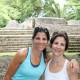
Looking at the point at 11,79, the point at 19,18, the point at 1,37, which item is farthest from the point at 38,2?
the point at 11,79

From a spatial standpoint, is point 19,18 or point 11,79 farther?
point 19,18

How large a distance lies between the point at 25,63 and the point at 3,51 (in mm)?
9378

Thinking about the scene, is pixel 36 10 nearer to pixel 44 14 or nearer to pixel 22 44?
pixel 44 14

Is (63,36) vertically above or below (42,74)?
above

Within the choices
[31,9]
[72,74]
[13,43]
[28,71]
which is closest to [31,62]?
[28,71]

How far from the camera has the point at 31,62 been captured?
3.09 m

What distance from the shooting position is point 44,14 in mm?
35906

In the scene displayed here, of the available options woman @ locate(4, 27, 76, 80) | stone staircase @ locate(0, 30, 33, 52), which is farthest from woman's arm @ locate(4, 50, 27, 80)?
stone staircase @ locate(0, 30, 33, 52)

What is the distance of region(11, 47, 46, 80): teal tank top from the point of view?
3057 millimetres

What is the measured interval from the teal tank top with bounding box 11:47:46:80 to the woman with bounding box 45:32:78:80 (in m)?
0.08

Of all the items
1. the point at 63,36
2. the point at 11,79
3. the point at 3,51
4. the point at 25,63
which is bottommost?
the point at 3,51

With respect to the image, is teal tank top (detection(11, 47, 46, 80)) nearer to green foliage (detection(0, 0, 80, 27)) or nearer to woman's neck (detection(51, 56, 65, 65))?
woman's neck (detection(51, 56, 65, 65))

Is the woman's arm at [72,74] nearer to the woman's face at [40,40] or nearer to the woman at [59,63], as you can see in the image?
the woman at [59,63]

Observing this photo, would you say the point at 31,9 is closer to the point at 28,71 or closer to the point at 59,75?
the point at 28,71
